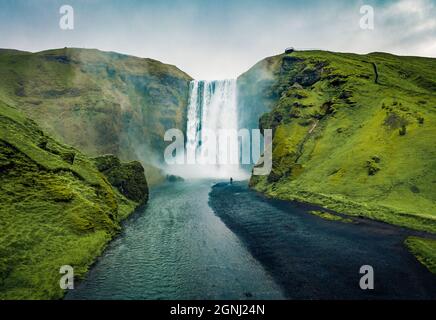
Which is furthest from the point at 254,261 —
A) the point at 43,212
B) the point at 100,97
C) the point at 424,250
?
the point at 100,97

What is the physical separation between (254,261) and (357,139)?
42.2m

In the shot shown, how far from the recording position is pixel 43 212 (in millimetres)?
27906

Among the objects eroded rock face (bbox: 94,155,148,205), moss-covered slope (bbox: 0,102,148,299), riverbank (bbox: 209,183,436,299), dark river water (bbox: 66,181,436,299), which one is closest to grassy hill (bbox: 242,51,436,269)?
riverbank (bbox: 209,183,436,299)

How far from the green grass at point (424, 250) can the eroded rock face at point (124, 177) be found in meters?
40.1

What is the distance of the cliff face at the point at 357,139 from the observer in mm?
40312

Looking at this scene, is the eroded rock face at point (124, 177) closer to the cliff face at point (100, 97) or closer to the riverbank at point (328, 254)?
the riverbank at point (328, 254)

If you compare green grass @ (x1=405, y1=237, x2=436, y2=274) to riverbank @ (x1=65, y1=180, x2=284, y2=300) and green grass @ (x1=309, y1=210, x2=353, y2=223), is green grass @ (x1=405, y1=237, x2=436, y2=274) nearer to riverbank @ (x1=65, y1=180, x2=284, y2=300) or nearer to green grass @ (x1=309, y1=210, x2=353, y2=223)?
green grass @ (x1=309, y1=210, x2=353, y2=223)

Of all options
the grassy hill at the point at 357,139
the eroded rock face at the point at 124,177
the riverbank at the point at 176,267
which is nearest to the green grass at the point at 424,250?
the grassy hill at the point at 357,139

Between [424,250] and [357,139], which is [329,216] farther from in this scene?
[357,139]

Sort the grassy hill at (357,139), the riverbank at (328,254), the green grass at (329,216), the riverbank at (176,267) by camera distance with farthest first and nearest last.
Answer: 1. the grassy hill at (357,139)
2. the green grass at (329,216)
3. the riverbank at (176,267)
4. the riverbank at (328,254)

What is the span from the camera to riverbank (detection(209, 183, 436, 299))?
19.9 m

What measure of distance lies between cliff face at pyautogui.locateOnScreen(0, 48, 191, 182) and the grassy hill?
4687 centimetres
